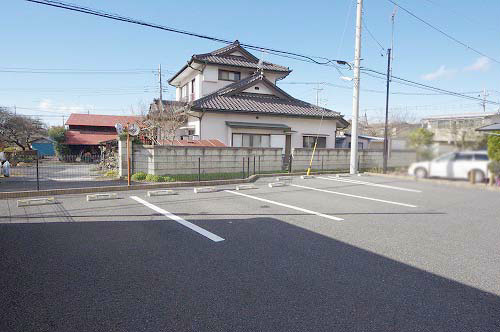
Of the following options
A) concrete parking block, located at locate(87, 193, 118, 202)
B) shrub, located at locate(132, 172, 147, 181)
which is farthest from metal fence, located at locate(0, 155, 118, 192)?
concrete parking block, located at locate(87, 193, 118, 202)

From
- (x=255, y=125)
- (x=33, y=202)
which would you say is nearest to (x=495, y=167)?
(x=33, y=202)

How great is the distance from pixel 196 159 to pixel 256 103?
7588 millimetres

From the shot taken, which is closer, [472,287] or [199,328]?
[199,328]

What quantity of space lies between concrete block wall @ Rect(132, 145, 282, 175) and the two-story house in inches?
124

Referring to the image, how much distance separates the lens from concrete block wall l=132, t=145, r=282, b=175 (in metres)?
11.7

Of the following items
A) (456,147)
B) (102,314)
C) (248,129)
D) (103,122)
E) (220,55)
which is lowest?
(102,314)

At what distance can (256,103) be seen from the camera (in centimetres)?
1838

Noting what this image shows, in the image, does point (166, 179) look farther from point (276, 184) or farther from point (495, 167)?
point (495, 167)

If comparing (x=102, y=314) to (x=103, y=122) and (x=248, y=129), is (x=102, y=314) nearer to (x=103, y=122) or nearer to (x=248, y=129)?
(x=248, y=129)

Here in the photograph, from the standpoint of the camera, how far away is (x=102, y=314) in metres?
2.52

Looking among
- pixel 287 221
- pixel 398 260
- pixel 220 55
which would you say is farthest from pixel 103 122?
pixel 398 260

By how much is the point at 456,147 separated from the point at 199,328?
2.23 meters

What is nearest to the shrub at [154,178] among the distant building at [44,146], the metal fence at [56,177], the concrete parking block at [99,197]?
the metal fence at [56,177]

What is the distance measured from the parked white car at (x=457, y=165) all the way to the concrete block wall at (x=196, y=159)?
10691 mm
